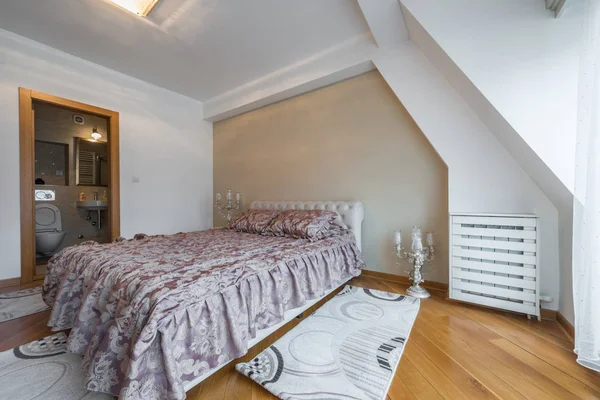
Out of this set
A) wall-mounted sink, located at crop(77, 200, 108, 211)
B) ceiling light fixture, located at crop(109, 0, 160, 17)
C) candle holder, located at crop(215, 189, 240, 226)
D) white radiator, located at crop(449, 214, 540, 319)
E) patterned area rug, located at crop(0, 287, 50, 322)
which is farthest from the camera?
wall-mounted sink, located at crop(77, 200, 108, 211)

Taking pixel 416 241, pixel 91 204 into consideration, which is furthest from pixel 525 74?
pixel 91 204

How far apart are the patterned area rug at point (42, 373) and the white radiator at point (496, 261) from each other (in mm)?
2582

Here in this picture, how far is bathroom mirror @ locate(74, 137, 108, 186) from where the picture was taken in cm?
473

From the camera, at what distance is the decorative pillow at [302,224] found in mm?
2510

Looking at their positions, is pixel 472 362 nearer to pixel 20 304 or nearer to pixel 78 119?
pixel 20 304

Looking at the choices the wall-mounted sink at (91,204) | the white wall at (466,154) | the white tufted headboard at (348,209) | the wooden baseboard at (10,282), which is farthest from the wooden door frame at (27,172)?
the white wall at (466,154)

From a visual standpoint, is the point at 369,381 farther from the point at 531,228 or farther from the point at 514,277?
the point at 531,228

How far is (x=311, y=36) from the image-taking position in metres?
2.65

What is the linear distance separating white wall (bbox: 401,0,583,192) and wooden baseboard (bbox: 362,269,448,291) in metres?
1.39

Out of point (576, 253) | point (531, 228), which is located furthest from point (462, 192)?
point (576, 253)

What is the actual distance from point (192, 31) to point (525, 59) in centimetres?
297

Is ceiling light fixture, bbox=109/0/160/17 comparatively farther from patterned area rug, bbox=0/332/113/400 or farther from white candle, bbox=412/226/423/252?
white candle, bbox=412/226/423/252

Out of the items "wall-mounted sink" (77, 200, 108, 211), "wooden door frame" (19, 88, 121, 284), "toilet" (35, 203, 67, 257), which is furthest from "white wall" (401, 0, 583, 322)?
"toilet" (35, 203, 67, 257)

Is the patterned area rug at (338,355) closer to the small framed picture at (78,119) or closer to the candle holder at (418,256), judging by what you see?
the candle holder at (418,256)
